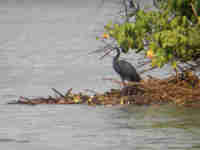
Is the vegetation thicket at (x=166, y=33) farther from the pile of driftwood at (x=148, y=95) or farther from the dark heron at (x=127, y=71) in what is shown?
the dark heron at (x=127, y=71)

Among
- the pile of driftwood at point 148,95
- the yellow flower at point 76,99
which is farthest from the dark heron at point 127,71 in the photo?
the yellow flower at point 76,99

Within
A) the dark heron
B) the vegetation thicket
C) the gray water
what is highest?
the vegetation thicket

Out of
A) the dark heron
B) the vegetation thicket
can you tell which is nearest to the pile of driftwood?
the dark heron

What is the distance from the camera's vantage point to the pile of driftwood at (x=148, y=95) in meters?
16.0

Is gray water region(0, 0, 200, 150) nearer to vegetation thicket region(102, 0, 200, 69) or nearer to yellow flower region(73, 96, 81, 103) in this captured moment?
yellow flower region(73, 96, 81, 103)

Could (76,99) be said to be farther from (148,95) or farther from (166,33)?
(166,33)

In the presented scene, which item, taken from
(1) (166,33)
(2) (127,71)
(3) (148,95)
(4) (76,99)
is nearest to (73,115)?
(4) (76,99)

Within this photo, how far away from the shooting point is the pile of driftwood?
16.0 m

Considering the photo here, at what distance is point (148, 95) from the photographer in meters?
16.2

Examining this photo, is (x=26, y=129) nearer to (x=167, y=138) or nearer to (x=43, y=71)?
(x=167, y=138)

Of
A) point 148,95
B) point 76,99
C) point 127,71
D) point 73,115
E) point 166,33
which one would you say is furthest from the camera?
point 127,71

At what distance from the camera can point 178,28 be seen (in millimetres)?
15562

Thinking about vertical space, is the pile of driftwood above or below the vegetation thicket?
below

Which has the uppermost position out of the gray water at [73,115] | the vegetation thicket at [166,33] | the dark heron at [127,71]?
the vegetation thicket at [166,33]
